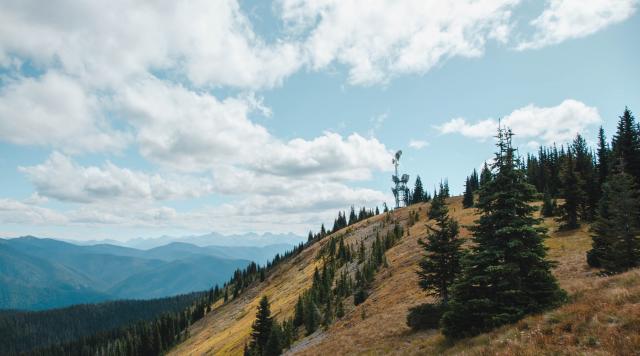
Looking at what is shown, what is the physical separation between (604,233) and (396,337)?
20.8m

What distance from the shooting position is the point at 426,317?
2977 centimetres

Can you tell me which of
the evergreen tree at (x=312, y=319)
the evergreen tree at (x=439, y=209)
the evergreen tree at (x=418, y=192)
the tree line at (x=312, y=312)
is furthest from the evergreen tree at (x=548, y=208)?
the evergreen tree at (x=418, y=192)

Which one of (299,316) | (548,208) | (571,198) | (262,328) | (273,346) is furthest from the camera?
(299,316)

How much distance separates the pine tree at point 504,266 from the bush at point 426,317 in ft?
22.6

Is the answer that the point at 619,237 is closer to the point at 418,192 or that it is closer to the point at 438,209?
the point at 438,209

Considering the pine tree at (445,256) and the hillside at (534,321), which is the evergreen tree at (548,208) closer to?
the hillside at (534,321)

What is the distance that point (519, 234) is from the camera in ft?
68.5

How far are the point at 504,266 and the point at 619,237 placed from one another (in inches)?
674

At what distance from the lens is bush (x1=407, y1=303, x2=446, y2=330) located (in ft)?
95.8

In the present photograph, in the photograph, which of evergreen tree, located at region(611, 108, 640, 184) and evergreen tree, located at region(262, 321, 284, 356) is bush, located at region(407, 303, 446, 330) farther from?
evergreen tree, located at region(611, 108, 640, 184)

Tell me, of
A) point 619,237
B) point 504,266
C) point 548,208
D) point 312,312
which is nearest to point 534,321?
point 504,266

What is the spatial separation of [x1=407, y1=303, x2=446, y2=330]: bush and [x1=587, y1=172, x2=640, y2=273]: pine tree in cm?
1320

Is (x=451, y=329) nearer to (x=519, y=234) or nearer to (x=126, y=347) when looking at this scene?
(x=519, y=234)

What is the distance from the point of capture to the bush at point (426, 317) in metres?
29.2
